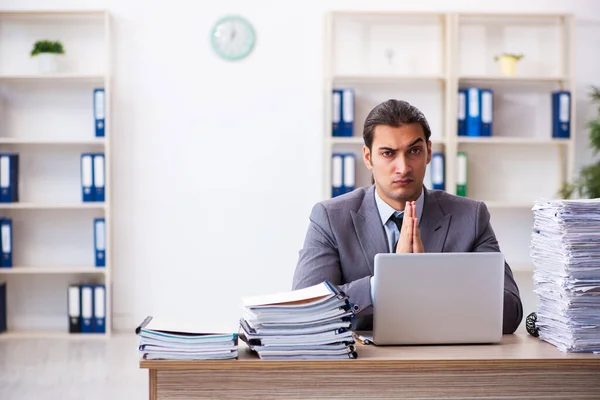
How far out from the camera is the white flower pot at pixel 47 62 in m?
5.23

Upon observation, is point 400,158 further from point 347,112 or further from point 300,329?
point 347,112

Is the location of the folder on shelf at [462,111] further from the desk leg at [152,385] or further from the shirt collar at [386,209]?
the desk leg at [152,385]

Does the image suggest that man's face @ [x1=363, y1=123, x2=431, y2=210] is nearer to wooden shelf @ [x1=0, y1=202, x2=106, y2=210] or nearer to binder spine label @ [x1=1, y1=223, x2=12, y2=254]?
wooden shelf @ [x1=0, y1=202, x2=106, y2=210]

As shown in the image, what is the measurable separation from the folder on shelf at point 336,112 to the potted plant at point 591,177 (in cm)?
151

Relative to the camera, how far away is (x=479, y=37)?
552 centimetres

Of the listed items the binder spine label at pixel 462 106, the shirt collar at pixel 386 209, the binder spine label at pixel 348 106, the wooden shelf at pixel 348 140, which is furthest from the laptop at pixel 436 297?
the binder spine label at pixel 462 106

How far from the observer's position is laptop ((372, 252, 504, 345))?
6.18 feet

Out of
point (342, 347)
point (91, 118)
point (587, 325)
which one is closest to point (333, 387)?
point (342, 347)

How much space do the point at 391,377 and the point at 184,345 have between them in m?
0.46

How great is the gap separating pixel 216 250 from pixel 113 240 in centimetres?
70

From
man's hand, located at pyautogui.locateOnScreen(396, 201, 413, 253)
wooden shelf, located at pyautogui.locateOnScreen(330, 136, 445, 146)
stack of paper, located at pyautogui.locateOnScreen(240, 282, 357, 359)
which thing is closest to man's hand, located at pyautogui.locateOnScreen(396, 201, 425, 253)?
man's hand, located at pyautogui.locateOnScreen(396, 201, 413, 253)

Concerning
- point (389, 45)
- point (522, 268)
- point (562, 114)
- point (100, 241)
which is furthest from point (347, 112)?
point (100, 241)

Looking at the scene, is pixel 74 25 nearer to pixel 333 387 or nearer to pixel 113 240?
pixel 113 240

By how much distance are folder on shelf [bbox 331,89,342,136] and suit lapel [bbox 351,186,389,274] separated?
108 inches
